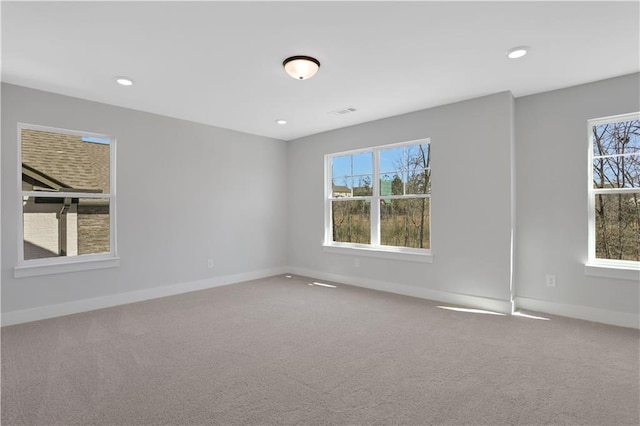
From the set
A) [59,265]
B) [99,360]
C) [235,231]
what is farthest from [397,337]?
[59,265]

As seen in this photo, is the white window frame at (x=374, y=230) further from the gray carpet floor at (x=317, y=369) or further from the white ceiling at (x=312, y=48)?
the white ceiling at (x=312, y=48)

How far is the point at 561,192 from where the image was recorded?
3.67 m

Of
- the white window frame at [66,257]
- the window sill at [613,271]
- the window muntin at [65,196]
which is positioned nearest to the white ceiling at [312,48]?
the white window frame at [66,257]

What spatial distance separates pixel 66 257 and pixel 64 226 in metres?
0.37

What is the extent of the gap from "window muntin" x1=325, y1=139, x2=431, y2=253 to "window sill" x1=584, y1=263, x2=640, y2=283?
1723 mm

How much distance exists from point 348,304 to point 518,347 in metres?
1.89

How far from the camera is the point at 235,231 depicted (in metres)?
5.48

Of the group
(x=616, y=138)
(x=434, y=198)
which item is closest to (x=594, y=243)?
(x=616, y=138)

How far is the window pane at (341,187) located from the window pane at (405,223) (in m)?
0.71

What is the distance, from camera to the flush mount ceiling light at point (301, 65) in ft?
9.36

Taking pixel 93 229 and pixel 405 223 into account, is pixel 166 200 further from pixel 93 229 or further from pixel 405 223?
pixel 405 223

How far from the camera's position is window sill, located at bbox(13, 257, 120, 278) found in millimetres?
3506

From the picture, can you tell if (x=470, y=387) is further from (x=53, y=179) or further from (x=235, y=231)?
(x=53, y=179)

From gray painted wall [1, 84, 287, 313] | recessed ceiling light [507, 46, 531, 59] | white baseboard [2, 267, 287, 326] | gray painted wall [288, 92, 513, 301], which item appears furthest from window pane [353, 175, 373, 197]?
recessed ceiling light [507, 46, 531, 59]
